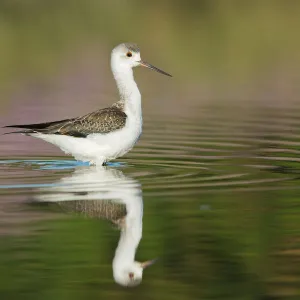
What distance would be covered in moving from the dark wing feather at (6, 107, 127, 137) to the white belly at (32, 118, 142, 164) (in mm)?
48

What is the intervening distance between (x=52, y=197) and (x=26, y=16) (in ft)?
81.4

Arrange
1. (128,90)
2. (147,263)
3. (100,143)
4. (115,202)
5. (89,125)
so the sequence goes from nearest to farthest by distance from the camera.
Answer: (147,263) < (115,202) < (100,143) < (89,125) < (128,90)

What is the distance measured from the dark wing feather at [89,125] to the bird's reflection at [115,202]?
485 mm

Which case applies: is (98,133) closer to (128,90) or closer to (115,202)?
(128,90)

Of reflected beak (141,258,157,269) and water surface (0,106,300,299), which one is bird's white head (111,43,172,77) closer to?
water surface (0,106,300,299)

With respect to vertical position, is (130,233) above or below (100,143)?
below

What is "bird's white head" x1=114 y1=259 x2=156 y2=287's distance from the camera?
848 cm

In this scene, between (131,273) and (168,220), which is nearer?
(131,273)

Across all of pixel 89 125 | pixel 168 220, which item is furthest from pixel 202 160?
pixel 168 220

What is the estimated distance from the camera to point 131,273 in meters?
8.69

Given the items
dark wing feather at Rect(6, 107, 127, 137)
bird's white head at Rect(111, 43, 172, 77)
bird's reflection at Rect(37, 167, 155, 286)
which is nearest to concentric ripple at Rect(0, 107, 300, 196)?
bird's reflection at Rect(37, 167, 155, 286)

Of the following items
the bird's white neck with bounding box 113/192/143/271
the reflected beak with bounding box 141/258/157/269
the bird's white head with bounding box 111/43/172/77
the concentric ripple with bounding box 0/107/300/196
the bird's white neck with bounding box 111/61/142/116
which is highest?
the bird's white head with bounding box 111/43/172/77

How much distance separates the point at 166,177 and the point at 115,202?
184 cm

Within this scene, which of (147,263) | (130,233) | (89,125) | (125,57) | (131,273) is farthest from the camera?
(125,57)
